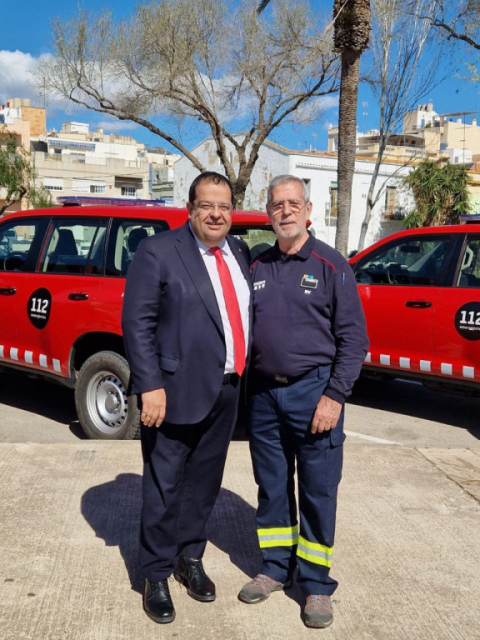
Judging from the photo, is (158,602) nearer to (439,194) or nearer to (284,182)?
(284,182)

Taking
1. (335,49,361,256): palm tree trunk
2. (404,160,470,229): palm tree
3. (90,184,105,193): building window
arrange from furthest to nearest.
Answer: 1. (90,184,105,193): building window
2. (404,160,470,229): palm tree
3. (335,49,361,256): palm tree trunk

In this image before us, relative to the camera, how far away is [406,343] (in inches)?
279

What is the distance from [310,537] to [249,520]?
1.06m

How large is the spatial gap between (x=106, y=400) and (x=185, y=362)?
2977 mm

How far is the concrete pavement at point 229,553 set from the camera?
326 cm

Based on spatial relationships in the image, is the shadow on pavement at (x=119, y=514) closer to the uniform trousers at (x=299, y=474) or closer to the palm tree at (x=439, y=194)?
the uniform trousers at (x=299, y=474)

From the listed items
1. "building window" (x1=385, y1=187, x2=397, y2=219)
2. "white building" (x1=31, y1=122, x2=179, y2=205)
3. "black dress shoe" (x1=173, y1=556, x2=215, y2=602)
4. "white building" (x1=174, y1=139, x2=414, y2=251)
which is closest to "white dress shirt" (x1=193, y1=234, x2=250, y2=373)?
"black dress shoe" (x1=173, y1=556, x2=215, y2=602)

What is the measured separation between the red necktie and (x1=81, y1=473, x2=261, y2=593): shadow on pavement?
109 cm

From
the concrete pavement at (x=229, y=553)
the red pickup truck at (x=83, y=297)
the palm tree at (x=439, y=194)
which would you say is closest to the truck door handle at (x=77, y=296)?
the red pickup truck at (x=83, y=297)

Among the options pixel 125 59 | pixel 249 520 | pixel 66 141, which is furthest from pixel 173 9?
pixel 66 141

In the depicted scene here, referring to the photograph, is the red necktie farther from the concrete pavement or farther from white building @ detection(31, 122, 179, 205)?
white building @ detection(31, 122, 179, 205)

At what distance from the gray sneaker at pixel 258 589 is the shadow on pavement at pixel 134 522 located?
246 mm

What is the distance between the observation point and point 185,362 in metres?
3.23

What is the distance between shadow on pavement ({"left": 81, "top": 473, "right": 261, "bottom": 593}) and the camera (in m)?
3.90
